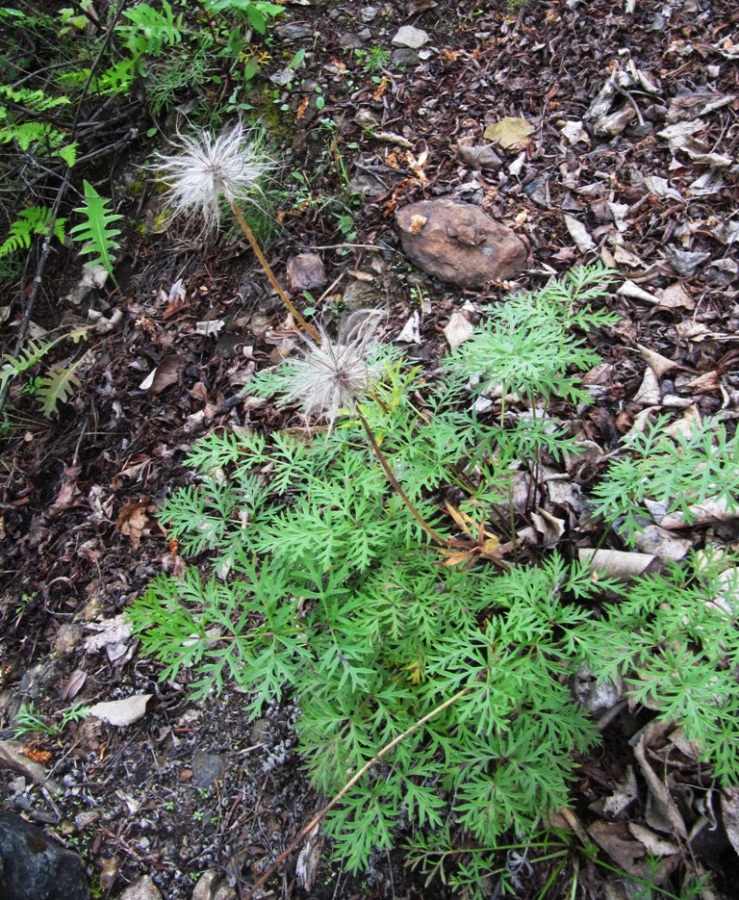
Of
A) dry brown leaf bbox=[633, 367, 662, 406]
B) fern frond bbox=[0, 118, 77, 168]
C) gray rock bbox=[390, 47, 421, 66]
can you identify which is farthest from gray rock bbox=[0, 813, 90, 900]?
gray rock bbox=[390, 47, 421, 66]

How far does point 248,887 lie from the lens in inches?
98.5

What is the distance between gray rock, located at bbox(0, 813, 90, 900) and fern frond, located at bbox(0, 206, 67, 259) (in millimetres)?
3076

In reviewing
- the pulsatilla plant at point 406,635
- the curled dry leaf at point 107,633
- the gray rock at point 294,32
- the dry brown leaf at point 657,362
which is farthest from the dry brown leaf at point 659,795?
the gray rock at point 294,32

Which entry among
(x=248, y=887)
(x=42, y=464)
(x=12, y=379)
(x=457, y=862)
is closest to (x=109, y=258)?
(x=12, y=379)

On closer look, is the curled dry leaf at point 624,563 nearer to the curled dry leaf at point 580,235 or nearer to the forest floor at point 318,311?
the forest floor at point 318,311

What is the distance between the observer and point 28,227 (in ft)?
13.3

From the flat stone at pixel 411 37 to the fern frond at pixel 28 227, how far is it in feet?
7.76

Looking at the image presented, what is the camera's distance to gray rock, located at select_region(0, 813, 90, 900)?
239 centimetres

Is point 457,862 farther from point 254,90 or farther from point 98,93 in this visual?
point 98,93

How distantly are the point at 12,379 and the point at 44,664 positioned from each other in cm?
181

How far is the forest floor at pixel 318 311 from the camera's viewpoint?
2.70 metres

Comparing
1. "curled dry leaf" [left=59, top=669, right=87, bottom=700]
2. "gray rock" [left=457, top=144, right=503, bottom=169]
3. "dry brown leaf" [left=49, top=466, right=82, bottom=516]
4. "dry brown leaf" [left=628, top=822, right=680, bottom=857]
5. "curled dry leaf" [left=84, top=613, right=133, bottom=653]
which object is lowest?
"curled dry leaf" [left=59, top=669, right=87, bottom=700]

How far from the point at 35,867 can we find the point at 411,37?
4.73 m

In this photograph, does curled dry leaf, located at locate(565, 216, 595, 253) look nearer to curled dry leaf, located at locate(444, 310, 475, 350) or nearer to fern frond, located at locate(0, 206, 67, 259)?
curled dry leaf, located at locate(444, 310, 475, 350)
